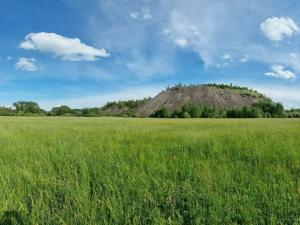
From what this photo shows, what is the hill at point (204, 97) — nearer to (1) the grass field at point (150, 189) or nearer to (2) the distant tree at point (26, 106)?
(2) the distant tree at point (26, 106)

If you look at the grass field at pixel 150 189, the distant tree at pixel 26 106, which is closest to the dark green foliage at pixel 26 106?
the distant tree at pixel 26 106

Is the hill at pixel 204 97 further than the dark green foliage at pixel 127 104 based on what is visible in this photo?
No

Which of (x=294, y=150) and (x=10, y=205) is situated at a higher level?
(x=294, y=150)

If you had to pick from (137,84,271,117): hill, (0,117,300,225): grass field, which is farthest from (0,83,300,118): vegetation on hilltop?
(0,117,300,225): grass field

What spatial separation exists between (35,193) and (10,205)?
0.55 metres

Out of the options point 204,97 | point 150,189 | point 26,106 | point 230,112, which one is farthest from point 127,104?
point 150,189

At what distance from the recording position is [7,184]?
21.3 ft

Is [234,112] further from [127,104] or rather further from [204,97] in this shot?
[127,104]

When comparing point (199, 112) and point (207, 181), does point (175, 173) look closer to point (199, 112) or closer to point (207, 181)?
point (207, 181)

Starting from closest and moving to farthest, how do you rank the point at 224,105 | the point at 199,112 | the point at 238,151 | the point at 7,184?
the point at 7,184 < the point at 238,151 < the point at 199,112 < the point at 224,105

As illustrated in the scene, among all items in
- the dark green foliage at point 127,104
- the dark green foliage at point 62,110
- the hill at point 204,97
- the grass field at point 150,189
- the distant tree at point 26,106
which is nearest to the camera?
the grass field at point 150,189

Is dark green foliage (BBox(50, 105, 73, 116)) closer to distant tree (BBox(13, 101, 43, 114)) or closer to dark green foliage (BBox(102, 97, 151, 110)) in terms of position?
distant tree (BBox(13, 101, 43, 114))

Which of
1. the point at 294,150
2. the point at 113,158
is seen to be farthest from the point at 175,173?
the point at 294,150

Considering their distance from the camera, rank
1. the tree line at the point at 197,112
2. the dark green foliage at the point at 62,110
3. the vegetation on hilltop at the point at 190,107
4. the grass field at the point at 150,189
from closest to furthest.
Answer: the grass field at the point at 150,189 → the tree line at the point at 197,112 → the vegetation on hilltop at the point at 190,107 → the dark green foliage at the point at 62,110
